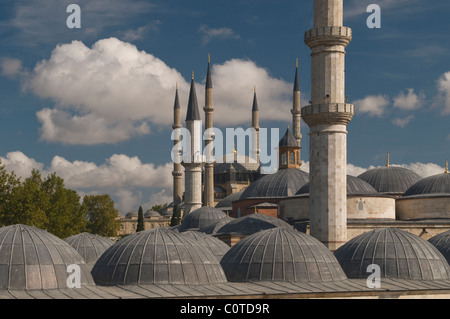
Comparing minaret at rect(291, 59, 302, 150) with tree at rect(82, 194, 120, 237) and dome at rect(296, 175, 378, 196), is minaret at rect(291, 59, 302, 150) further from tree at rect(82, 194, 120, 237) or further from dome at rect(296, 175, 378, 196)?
dome at rect(296, 175, 378, 196)

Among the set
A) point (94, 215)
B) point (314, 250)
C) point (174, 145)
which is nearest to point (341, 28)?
point (314, 250)

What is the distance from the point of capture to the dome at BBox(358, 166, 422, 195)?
5447cm

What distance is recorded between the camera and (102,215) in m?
88.3

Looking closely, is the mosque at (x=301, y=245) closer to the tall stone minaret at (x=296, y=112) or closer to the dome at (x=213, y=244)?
the dome at (x=213, y=244)

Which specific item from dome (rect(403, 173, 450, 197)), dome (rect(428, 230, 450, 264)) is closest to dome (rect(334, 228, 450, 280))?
dome (rect(428, 230, 450, 264))

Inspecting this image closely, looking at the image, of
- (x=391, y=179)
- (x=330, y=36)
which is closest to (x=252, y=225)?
(x=330, y=36)

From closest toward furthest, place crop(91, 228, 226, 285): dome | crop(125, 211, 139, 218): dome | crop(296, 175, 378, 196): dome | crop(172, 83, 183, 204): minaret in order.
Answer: crop(91, 228, 226, 285): dome
crop(296, 175, 378, 196): dome
crop(172, 83, 183, 204): minaret
crop(125, 211, 139, 218): dome

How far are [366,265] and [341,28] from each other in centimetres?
1459

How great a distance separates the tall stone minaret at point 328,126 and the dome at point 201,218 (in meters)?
15.2

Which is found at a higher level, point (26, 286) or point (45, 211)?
point (45, 211)

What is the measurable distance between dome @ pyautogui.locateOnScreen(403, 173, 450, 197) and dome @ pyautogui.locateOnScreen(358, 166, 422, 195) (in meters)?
4.34

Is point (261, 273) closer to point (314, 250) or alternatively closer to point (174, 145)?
point (314, 250)

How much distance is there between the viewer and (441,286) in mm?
28875
